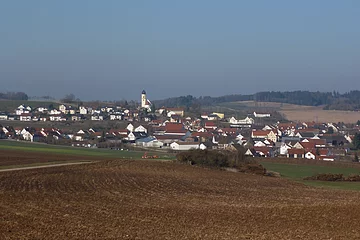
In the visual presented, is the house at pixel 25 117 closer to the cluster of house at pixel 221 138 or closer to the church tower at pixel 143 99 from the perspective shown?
the cluster of house at pixel 221 138

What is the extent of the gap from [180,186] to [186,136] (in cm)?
7851

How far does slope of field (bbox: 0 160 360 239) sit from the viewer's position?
18078 mm

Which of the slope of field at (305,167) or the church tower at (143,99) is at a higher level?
the church tower at (143,99)

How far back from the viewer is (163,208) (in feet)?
78.2

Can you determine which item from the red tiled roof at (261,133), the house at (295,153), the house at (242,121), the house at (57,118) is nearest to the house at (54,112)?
the house at (57,118)

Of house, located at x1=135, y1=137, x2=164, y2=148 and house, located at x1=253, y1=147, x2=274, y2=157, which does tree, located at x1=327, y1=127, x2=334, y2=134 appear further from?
house, located at x1=253, y1=147, x2=274, y2=157

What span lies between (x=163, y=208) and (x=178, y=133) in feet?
306

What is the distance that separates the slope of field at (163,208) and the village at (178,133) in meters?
35.3

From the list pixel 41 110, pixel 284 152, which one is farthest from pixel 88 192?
pixel 41 110

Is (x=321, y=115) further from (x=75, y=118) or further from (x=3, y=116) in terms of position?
(x=3, y=116)

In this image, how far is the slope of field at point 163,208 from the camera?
1808cm

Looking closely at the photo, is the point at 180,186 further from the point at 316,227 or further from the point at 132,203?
the point at 316,227

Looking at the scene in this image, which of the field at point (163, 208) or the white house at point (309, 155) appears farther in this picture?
the white house at point (309, 155)

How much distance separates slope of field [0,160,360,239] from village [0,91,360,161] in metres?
35.3
